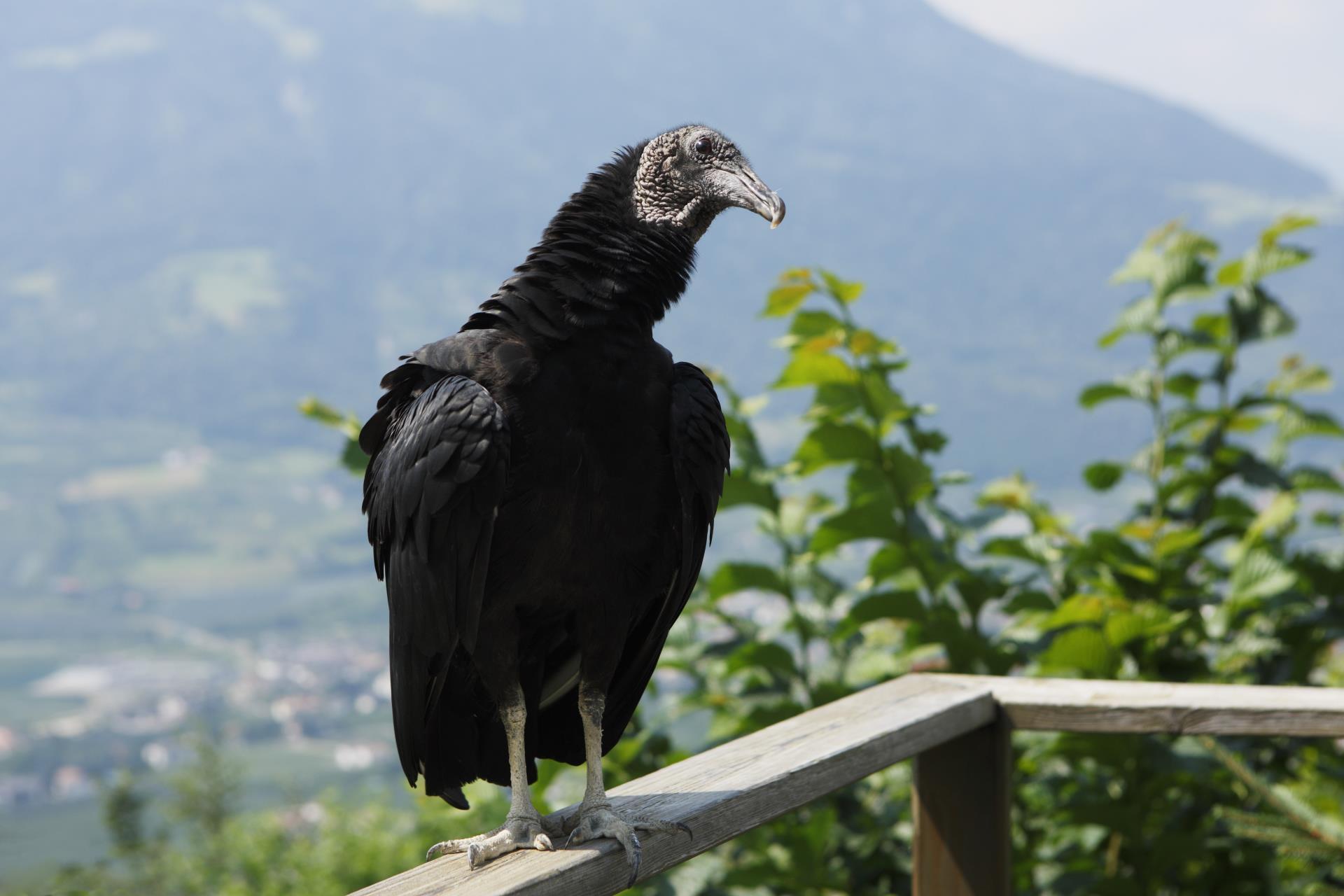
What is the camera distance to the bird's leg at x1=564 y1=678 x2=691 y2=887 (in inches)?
58.2

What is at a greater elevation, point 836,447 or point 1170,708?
point 836,447

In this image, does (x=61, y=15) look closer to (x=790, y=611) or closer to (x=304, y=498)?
(x=304, y=498)

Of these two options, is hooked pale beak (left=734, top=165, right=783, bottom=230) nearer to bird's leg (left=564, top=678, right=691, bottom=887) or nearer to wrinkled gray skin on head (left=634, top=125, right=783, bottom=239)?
wrinkled gray skin on head (left=634, top=125, right=783, bottom=239)

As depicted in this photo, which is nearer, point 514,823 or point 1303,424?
point 514,823

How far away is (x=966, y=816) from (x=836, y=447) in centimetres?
89

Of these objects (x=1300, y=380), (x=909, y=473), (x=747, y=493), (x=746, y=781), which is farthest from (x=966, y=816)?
(x=1300, y=380)

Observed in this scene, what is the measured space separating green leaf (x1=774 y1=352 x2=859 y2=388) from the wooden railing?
2.56 feet

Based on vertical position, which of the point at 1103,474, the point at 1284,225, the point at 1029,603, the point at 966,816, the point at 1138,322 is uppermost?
the point at 1284,225

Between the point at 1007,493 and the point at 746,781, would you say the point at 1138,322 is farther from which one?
the point at 746,781

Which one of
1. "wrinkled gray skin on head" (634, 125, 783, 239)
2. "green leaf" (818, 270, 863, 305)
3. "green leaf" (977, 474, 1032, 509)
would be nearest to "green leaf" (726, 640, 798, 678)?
"green leaf" (977, 474, 1032, 509)

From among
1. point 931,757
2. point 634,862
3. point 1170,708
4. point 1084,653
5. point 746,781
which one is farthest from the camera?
point 1084,653

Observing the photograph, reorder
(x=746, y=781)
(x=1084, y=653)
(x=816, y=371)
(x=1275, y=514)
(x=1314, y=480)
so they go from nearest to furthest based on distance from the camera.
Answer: (x=746, y=781)
(x=1084, y=653)
(x=816, y=371)
(x=1275, y=514)
(x=1314, y=480)

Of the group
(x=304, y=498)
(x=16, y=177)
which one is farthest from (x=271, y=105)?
(x=304, y=498)

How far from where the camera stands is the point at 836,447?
270 cm
